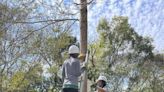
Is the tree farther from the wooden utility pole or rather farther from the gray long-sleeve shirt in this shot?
the gray long-sleeve shirt

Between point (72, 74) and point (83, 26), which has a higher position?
point (83, 26)

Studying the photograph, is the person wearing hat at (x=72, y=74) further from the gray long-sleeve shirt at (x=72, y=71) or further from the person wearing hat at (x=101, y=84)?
the person wearing hat at (x=101, y=84)

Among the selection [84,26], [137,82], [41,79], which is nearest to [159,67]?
[137,82]

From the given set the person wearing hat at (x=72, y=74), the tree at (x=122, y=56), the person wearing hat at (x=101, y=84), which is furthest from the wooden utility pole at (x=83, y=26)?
the tree at (x=122, y=56)

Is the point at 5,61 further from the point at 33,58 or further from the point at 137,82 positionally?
the point at 137,82

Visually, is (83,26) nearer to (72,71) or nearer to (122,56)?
(72,71)

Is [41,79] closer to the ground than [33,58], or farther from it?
closer to the ground

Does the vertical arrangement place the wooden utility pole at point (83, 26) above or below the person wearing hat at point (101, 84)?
above

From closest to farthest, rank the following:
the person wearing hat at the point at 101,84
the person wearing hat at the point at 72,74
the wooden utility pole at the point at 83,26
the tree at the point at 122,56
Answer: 1. the person wearing hat at the point at 72,74
2. the person wearing hat at the point at 101,84
3. the wooden utility pole at the point at 83,26
4. the tree at the point at 122,56

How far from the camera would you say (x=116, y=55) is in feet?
99.5

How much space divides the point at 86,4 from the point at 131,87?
74.1 feet

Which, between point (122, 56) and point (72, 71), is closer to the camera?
point (72, 71)

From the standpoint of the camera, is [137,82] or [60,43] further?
[137,82]

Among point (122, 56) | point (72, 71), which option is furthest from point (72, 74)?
point (122, 56)
